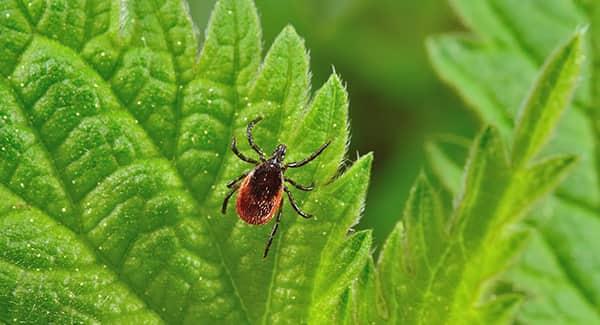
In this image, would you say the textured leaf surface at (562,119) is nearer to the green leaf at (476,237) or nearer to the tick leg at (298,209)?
the green leaf at (476,237)

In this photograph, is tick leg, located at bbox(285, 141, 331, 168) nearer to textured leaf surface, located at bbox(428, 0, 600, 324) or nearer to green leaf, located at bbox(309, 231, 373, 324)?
green leaf, located at bbox(309, 231, 373, 324)

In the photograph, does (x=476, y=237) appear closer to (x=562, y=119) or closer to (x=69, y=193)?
(x=69, y=193)

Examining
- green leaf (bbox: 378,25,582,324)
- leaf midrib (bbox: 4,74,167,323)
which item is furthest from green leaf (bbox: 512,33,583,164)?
leaf midrib (bbox: 4,74,167,323)

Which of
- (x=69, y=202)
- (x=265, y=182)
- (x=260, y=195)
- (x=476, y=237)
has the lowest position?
(x=476, y=237)

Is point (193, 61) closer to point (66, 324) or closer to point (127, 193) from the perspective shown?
point (127, 193)

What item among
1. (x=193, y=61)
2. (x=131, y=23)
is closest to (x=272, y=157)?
(x=193, y=61)

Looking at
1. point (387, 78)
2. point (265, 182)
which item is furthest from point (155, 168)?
point (387, 78)
